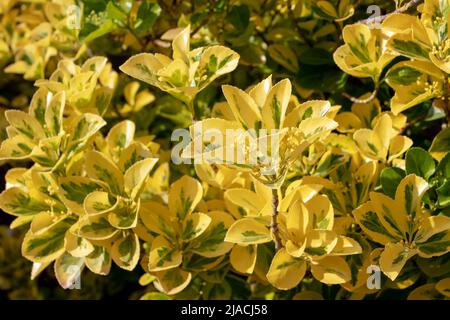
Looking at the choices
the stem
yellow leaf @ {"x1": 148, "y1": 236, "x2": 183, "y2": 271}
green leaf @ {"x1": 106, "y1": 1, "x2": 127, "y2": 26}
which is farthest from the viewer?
green leaf @ {"x1": 106, "y1": 1, "x2": 127, "y2": 26}

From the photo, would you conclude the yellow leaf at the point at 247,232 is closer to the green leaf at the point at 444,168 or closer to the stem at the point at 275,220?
the stem at the point at 275,220

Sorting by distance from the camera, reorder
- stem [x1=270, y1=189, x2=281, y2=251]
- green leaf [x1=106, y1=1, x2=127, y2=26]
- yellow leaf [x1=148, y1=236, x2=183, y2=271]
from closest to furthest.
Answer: stem [x1=270, y1=189, x2=281, y2=251], yellow leaf [x1=148, y1=236, x2=183, y2=271], green leaf [x1=106, y1=1, x2=127, y2=26]

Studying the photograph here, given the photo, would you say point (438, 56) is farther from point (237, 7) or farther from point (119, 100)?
point (119, 100)

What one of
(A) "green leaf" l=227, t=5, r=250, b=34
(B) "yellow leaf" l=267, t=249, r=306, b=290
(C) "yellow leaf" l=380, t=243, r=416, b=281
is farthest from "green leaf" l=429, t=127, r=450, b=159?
(A) "green leaf" l=227, t=5, r=250, b=34

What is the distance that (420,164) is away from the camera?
3.81 ft

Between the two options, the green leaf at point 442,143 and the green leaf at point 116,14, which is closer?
the green leaf at point 442,143

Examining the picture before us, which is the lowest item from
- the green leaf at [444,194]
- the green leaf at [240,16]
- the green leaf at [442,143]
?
the green leaf at [444,194]

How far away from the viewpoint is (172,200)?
4.15 ft

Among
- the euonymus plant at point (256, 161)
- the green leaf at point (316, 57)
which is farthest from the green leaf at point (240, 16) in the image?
the green leaf at point (316, 57)

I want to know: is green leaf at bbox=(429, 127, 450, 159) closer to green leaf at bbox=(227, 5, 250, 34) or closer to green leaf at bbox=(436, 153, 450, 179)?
green leaf at bbox=(436, 153, 450, 179)

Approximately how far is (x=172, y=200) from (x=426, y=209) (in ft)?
1.47

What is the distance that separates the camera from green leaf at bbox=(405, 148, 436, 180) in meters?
1.15

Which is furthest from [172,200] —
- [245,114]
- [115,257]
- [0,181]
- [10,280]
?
[10,280]

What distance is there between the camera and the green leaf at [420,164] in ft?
3.78
